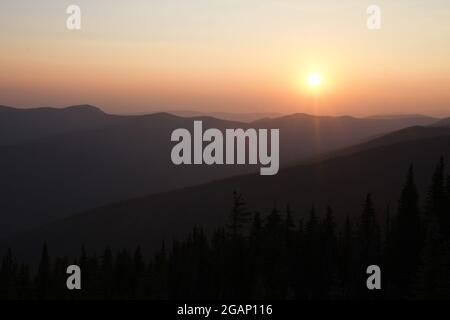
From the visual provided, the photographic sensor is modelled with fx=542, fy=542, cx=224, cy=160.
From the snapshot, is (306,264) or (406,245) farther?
(306,264)

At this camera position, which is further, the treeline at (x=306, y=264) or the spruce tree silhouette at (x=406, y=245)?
the spruce tree silhouette at (x=406, y=245)

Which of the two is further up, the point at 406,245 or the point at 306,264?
the point at 406,245

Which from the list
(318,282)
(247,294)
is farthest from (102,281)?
(318,282)

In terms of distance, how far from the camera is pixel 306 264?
56.8m

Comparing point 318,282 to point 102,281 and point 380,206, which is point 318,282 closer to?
point 102,281

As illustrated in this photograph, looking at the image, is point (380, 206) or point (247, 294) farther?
point (380, 206)

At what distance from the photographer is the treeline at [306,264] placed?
46469 millimetres

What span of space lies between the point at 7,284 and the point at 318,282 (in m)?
44.7

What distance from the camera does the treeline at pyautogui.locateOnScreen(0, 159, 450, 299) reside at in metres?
46.5

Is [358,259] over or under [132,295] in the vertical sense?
over

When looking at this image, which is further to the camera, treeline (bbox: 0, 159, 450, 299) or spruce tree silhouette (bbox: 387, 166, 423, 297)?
spruce tree silhouette (bbox: 387, 166, 423, 297)

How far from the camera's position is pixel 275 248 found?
57.6m
